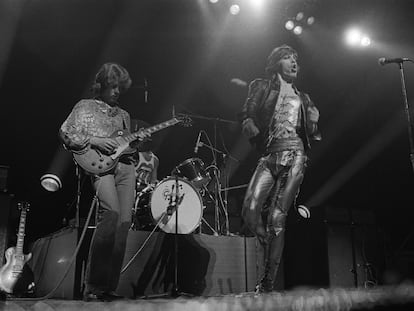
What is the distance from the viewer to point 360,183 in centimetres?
798

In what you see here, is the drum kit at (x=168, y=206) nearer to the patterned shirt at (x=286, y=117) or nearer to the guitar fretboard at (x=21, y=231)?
the patterned shirt at (x=286, y=117)

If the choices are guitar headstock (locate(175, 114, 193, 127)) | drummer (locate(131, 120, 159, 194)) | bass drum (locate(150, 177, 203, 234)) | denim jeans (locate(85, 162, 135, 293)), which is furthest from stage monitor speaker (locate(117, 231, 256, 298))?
drummer (locate(131, 120, 159, 194))

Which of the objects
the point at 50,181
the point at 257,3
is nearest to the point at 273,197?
the point at 50,181

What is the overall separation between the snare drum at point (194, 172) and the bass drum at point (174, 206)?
0.38 metres

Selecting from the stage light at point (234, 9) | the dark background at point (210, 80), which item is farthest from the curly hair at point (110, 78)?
the stage light at point (234, 9)

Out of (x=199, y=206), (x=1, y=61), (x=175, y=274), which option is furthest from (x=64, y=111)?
(x=175, y=274)

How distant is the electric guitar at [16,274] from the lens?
549 centimetres

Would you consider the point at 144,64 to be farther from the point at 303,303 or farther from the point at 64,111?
the point at 303,303

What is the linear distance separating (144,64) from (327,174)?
3.69 m

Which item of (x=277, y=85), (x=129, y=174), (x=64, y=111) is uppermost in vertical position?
(x=64, y=111)

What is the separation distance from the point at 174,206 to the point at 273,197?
1568 millimetres

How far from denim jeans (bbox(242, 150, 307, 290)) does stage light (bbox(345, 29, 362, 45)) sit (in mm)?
3600

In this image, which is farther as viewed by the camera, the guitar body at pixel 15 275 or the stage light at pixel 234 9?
the stage light at pixel 234 9

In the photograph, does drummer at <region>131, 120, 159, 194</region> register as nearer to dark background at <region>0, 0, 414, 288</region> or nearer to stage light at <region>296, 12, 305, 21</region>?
dark background at <region>0, 0, 414, 288</region>
